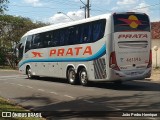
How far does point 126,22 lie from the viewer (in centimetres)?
1870

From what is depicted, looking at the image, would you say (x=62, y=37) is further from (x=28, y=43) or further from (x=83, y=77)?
(x=28, y=43)

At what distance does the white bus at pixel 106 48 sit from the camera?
1839 centimetres

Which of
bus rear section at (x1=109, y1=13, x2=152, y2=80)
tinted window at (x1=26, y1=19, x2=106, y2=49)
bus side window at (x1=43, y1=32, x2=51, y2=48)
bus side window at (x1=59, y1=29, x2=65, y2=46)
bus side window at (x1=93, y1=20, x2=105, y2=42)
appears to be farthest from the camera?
bus side window at (x1=43, y1=32, x2=51, y2=48)

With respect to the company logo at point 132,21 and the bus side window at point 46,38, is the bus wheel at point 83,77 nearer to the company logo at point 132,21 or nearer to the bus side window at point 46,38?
the company logo at point 132,21

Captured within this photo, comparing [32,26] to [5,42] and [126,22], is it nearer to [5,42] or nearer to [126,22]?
[5,42]

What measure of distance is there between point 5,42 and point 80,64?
37.8m

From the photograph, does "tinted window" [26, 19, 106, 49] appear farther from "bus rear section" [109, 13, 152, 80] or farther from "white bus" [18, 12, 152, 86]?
"bus rear section" [109, 13, 152, 80]

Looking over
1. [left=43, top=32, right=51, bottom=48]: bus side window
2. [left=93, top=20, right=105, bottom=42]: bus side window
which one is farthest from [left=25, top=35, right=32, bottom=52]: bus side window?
[left=93, top=20, right=105, bottom=42]: bus side window

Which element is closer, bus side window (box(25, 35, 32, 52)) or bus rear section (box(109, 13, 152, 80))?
bus rear section (box(109, 13, 152, 80))

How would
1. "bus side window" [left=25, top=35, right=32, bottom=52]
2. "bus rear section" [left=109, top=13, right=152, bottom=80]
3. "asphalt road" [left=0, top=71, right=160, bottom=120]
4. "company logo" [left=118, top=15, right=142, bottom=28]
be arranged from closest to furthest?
"asphalt road" [left=0, top=71, right=160, bottom=120]
"bus rear section" [left=109, top=13, right=152, bottom=80]
"company logo" [left=118, top=15, right=142, bottom=28]
"bus side window" [left=25, top=35, right=32, bottom=52]

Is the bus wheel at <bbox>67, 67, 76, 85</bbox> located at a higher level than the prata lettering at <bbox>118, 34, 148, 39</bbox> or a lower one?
lower

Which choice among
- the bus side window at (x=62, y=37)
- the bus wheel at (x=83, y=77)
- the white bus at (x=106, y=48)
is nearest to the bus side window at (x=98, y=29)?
the white bus at (x=106, y=48)

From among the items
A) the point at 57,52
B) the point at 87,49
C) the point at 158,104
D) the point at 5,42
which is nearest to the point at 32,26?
the point at 5,42

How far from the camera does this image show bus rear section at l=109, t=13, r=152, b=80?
1838cm
